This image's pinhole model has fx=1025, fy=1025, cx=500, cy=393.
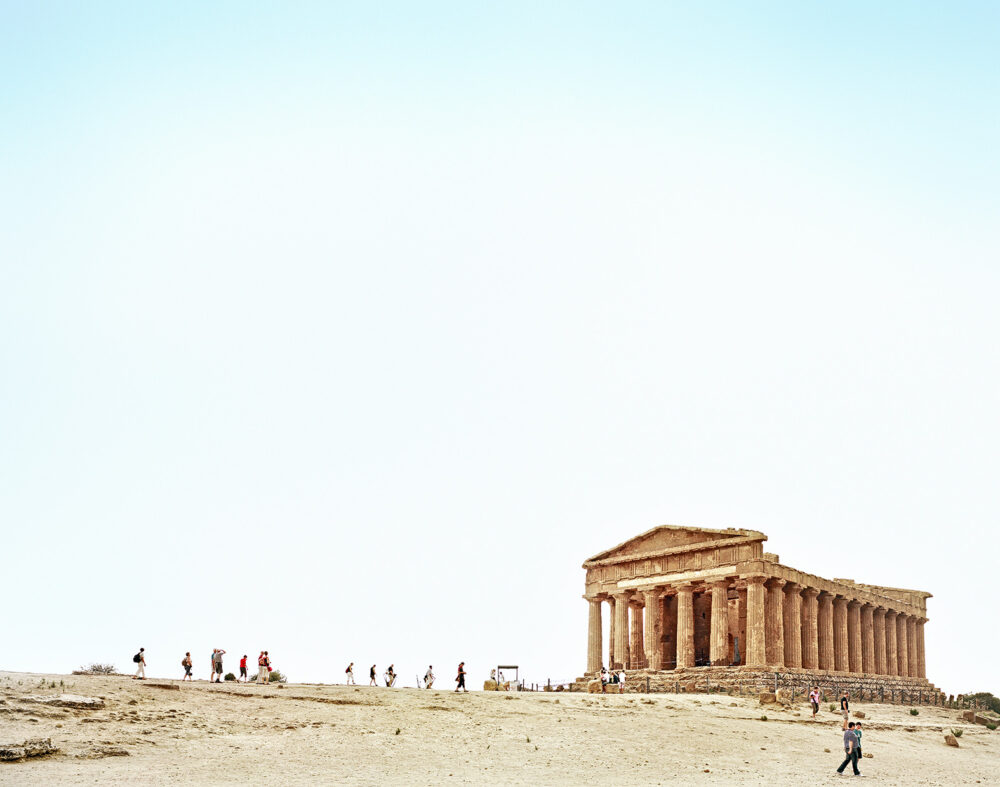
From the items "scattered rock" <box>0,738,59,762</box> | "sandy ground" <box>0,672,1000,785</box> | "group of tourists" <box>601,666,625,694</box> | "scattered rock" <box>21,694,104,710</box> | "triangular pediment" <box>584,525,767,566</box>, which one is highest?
"triangular pediment" <box>584,525,767,566</box>

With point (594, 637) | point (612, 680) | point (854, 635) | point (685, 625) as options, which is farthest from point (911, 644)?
point (612, 680)

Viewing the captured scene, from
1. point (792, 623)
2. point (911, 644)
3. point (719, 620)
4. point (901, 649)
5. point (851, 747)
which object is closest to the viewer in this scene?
point (851, 747)

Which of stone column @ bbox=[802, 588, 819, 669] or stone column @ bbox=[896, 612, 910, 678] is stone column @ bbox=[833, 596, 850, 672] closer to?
stone column @ bbox=[802, 588, 819, 669]

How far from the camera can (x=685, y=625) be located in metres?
56.2

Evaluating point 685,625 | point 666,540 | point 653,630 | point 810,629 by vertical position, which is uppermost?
point 666,540

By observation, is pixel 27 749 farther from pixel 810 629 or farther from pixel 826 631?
pixel 826 631

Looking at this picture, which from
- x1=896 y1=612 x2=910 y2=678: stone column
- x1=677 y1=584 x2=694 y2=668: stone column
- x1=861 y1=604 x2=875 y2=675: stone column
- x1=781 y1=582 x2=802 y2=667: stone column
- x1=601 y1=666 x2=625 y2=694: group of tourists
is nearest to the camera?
x1=601 y1=666 x2=625 y2=694: group of tourists

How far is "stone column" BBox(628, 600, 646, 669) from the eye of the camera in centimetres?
6066

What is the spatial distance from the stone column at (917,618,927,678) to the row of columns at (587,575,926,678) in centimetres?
264

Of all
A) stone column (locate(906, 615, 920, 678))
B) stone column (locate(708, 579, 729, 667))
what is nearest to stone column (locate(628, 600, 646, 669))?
stone column (locate(708, 579, 729, 667))

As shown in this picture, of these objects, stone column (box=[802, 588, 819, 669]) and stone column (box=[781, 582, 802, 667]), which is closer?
stone column (box=[781, 582, 802, 667])

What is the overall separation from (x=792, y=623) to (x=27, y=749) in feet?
140

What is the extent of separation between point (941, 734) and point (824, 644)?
1860cm

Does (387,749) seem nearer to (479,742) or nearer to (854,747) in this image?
(479,742)
